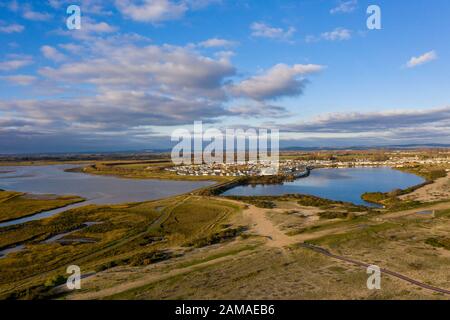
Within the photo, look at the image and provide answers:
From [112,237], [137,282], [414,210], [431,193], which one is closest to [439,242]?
[414,210]

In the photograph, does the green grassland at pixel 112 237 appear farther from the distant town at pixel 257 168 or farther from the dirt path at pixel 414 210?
the distant town at pixel 257 168

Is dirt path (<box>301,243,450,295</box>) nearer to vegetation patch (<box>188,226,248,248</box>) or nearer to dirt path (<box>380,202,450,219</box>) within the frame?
vegetation patch (<box>188,226,248,248</box>)

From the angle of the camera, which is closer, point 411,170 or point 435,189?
point 435,189

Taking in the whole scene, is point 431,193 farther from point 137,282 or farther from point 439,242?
point 137,282

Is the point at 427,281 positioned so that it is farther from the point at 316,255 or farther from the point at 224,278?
the point at 224,278

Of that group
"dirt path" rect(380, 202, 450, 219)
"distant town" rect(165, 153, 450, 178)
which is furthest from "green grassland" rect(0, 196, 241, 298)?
"distant town" rect(165, 153, 450, 178)

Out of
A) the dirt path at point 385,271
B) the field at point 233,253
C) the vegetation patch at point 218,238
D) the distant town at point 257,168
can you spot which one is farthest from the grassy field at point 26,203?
the distant town at point 257,168
